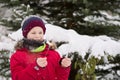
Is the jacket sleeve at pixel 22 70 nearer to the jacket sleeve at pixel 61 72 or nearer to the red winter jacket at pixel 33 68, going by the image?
the red winter jacket at pixel 33 68

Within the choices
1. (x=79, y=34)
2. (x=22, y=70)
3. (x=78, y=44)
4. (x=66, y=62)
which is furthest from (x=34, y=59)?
(x=79, y=34)

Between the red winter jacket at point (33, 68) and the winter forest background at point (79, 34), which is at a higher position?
the red winter jacket at point (33, 68)

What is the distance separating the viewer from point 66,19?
754 cm

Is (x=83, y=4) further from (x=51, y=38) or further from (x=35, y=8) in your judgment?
(x=51, y=38)

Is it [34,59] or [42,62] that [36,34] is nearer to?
[34,59]

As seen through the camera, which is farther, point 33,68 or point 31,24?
point 31,24

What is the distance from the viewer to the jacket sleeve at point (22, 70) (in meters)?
3.36

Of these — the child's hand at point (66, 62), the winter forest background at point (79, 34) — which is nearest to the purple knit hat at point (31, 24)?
the child's hand at point (66, 62)

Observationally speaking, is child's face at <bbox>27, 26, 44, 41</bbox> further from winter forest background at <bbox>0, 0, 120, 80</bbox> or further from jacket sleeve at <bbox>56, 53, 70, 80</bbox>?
winter forest background at <bbox>0, 0, 120, 80</bbox>

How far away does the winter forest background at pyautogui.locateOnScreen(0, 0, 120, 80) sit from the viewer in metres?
5.30

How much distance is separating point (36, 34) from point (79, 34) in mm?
3911

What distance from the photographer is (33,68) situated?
3.34 metres

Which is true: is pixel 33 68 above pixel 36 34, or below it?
below

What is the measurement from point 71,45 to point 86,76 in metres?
0.60
